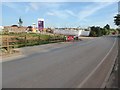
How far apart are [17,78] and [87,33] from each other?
104 meters

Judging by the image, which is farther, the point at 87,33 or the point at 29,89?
the point at 87,33

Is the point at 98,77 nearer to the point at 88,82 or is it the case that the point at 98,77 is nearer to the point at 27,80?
the point at 88,82

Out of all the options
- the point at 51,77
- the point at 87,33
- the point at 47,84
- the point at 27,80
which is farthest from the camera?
the point at 87,33

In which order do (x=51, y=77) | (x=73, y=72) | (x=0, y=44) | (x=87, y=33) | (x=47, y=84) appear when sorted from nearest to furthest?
1. (x=47, y=84)
2. (x=51, y=77)
3. (x=73, y=72)
4. (x=0, y=44)
5. (x=87, y=33)

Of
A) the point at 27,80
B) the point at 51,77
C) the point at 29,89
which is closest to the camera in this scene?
the point at 29,89

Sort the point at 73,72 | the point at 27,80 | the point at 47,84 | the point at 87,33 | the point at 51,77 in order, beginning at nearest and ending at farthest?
the point at 47,84 < the point at 27,80 < the point at 51,77 < the point at 73,72 < the point at 87,33

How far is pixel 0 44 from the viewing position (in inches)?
868

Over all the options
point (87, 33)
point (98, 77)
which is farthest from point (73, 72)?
point (87, 33)

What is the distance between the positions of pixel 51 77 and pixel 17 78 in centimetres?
129

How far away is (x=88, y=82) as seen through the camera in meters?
8.98

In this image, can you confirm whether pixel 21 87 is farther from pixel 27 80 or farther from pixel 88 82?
pixel 88 82

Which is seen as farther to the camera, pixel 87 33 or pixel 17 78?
pixel 87 33

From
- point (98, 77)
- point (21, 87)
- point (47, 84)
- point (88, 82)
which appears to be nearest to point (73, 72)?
point (98, 77)

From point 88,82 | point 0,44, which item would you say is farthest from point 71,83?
point 0,44
